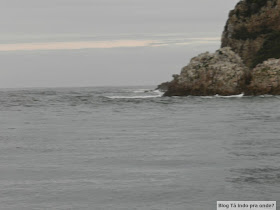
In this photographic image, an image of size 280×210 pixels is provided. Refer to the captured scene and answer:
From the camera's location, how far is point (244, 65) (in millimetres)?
105375

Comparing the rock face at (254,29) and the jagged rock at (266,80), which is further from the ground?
the rock face at (254,29)

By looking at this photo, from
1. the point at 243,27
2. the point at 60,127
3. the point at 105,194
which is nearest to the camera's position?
the point at 105,194

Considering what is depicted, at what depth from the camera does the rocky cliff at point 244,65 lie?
3831 inches

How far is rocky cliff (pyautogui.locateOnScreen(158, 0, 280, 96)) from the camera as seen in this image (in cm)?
9731

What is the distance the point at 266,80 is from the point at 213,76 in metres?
10.0

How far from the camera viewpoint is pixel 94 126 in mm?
45281

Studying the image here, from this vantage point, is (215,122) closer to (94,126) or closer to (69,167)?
(94,126)

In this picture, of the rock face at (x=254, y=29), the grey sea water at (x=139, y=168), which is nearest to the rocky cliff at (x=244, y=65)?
the rock face at (x=254, y=29)

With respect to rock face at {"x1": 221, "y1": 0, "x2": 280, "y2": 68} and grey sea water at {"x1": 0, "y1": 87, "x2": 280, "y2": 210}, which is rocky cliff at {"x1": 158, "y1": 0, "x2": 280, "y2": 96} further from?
grey sea water at {"x1": 0, "y1": 87, "x2": 280, "y2": 210}

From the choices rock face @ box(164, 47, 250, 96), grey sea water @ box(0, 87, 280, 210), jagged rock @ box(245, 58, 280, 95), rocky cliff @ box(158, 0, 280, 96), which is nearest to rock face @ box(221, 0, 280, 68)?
rocky cliff @ box(158, 0, 280, 96)

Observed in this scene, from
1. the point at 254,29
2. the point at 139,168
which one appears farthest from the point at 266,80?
the point at 139,168

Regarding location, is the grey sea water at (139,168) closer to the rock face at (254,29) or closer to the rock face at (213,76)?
the rock face at (213,76)

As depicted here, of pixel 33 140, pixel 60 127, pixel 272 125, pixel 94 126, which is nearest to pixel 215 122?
pixel 272 125

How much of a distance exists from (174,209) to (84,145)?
16.3m
